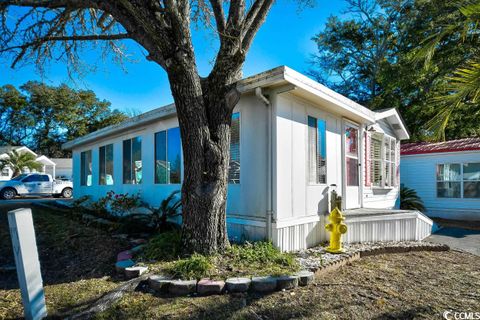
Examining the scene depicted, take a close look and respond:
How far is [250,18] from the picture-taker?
16.8ft

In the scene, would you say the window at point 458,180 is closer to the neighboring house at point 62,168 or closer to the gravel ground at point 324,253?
the gravel ground at point 324,253

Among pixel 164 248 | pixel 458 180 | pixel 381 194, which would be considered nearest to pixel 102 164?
pixel 164 248

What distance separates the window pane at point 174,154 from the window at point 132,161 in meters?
1.51

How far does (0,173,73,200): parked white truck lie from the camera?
17.5 meters

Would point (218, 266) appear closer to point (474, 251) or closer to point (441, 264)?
point (441, 264)

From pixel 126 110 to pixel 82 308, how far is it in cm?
3653

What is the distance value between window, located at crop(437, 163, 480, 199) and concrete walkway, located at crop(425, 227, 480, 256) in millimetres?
2950

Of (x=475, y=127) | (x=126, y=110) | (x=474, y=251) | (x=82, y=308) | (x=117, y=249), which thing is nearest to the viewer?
(x=82, y=308)

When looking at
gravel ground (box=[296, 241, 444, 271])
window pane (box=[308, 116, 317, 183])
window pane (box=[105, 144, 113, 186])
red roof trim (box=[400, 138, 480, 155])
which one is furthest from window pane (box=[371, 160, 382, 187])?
window pane (box=[105, 144, 113, 186])

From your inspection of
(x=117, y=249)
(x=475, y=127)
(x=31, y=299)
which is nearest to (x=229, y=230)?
(x=117, y=249)

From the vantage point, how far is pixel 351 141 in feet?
25.5

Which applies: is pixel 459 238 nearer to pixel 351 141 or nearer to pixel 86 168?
pixel 351 141

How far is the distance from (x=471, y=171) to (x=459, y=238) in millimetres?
4723

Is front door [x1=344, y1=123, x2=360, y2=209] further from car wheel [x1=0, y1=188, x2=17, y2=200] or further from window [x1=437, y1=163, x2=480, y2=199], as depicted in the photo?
car wheel [x1=0, y1=188, x2=17, y2=200]
